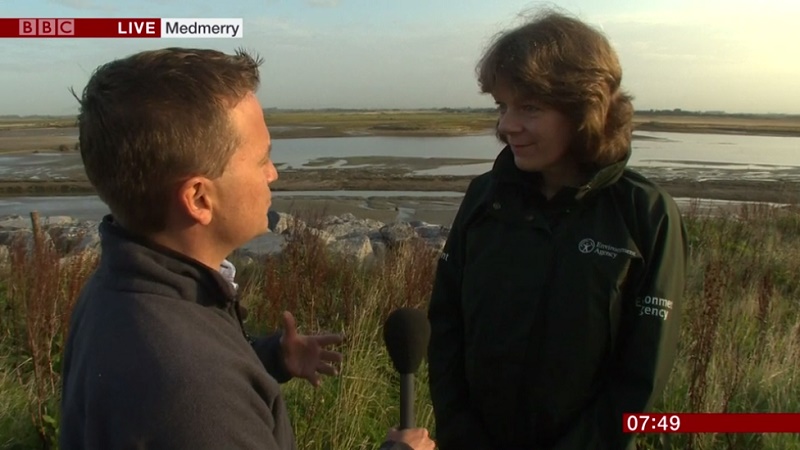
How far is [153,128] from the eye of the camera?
4.86 ft

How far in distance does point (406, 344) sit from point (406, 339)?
15mm

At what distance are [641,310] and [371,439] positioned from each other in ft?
7.07

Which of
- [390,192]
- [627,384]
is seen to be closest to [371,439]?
[627,384]

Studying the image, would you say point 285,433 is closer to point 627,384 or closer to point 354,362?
point 627,384

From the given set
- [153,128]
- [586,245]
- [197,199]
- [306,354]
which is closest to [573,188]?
[586,245]

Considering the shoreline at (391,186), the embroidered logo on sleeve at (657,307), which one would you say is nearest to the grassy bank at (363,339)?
the embroidered logo on sleeve at (657,307)

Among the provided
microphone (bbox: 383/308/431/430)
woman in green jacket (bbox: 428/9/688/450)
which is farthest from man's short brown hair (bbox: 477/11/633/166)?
microphone (bbox: 383/308/431/430)

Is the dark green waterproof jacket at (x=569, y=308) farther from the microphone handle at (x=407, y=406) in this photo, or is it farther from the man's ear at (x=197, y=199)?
the man's ear at (x=197, y=199)

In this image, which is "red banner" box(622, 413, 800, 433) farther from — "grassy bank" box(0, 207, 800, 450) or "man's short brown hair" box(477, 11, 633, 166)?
"man's short brown hair" box(477, 11, 633, 166)

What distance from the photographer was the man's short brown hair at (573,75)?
2.42 m

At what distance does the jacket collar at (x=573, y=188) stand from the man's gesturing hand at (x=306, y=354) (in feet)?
2.92

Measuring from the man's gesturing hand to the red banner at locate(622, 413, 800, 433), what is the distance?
2164mm

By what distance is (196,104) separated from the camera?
1520 millimetres

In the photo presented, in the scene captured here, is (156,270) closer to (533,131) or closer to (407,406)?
(407,406)
